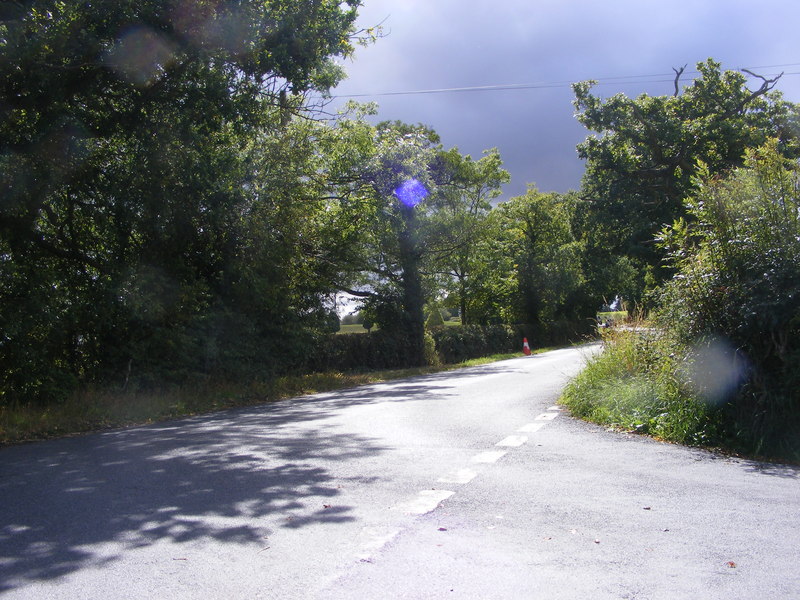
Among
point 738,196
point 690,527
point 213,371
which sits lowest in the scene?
point 690,527

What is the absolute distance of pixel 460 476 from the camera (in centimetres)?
671

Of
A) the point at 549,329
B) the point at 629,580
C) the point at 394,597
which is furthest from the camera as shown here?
the point at 549,329

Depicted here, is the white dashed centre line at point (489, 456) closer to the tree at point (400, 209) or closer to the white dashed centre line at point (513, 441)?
the white dashed centre line at point (513, 441)

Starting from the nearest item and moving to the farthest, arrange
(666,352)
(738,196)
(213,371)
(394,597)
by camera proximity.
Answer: (394,597)
(738,196)
(666,352)
(213,371)

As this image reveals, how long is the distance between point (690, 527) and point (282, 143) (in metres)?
15.5

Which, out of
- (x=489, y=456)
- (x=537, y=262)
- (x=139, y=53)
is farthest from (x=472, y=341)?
(x=489, y=456)

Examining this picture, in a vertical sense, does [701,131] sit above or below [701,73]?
below

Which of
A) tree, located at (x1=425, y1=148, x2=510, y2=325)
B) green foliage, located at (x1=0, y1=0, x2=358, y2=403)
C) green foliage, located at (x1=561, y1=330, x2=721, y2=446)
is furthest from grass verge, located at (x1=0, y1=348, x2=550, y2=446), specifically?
tree, located at (x1=425, y1=148, x2=510, y2=325)

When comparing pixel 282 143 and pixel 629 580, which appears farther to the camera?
pixel 282 143

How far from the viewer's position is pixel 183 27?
11.1 metres

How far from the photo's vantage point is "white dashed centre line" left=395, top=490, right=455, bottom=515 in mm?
5469

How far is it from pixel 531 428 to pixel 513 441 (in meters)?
1.23

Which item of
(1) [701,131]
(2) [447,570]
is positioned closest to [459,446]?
(2) [447,570]

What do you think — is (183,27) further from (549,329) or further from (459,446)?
(549,329)
